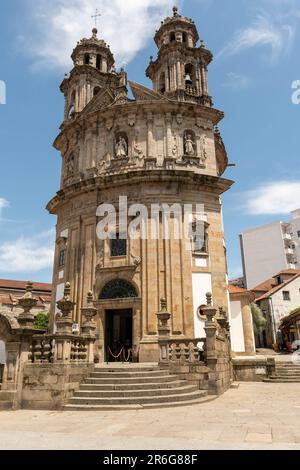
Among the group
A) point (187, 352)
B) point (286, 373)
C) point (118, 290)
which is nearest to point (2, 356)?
point (187, 352)

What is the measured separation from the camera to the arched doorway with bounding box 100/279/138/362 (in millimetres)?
21484

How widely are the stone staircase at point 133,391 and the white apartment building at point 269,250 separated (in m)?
53.4

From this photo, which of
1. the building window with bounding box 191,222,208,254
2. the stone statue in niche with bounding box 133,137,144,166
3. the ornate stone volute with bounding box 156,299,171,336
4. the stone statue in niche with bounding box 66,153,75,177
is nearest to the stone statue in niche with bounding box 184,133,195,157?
the stone statue in niche with bounding box 133,137,144,166

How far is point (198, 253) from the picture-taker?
897 inches

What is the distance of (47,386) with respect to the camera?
498 inches

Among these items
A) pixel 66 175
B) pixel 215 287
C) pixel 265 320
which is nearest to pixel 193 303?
pixel 215 287

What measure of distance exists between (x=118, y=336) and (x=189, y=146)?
13158 mm

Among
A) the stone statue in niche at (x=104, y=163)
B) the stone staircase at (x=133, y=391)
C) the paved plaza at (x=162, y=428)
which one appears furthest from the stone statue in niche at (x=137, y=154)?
the paved plaza at (x=162, y=428)

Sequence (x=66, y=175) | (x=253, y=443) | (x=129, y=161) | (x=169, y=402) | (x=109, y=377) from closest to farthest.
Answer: (x=253, y=443) → (x=169, y=402) → (x=109, y=377) → (x=129, y=161) → (x=66, y=175)

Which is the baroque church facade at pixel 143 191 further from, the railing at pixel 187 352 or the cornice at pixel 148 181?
the railing at pixel 187 352

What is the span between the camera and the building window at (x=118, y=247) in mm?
22891

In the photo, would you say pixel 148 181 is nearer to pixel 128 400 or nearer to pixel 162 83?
pixel 162 83

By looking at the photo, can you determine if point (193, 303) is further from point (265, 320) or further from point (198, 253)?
point (265, 320)

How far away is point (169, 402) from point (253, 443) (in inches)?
240
